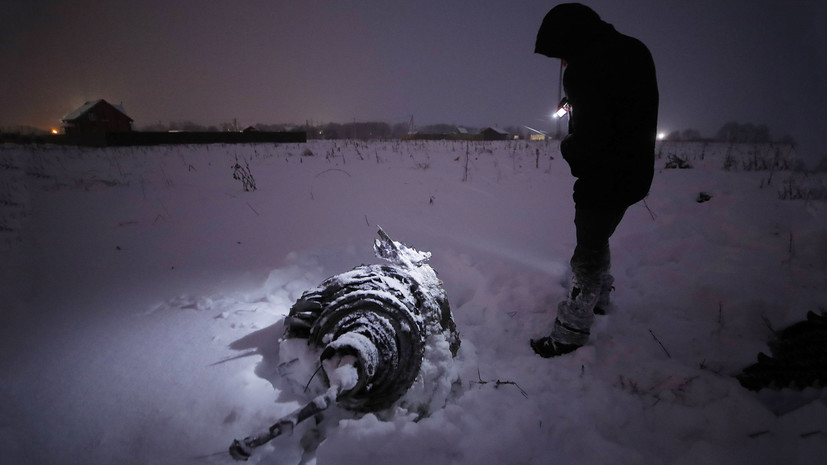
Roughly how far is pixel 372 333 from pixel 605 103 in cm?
174

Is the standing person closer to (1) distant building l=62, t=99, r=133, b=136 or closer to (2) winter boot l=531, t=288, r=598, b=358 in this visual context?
(2) winter boot l=531, t=288, r=598, b=358

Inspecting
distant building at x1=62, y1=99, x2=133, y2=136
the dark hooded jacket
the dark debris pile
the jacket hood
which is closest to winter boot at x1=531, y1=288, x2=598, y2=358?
the dark hooded jacket

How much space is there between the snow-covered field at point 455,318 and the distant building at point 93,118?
3335 centimetres

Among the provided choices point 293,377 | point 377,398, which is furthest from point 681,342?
point 293,377

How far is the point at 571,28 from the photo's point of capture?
191 centimetres

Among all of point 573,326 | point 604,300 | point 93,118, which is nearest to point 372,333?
point 573,326

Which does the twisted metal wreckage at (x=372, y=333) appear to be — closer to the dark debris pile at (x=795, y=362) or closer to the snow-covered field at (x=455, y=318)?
the snow-covered field at (x=455, y=318)

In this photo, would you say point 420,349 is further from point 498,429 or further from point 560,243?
point 560,243

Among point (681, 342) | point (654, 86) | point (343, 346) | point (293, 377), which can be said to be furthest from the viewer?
point (681, 342)

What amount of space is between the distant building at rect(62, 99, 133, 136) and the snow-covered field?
33353 millimetres

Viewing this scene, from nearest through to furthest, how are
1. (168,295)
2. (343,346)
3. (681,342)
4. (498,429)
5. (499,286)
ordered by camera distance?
1. (343,346)
2. (498,429)
3. (681,342)
4. (168,295)
5. (499,286)

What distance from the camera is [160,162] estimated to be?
29.0 ft

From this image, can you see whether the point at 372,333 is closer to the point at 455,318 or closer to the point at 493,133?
the point at 455,318

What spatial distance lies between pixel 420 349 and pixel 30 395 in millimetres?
1779
